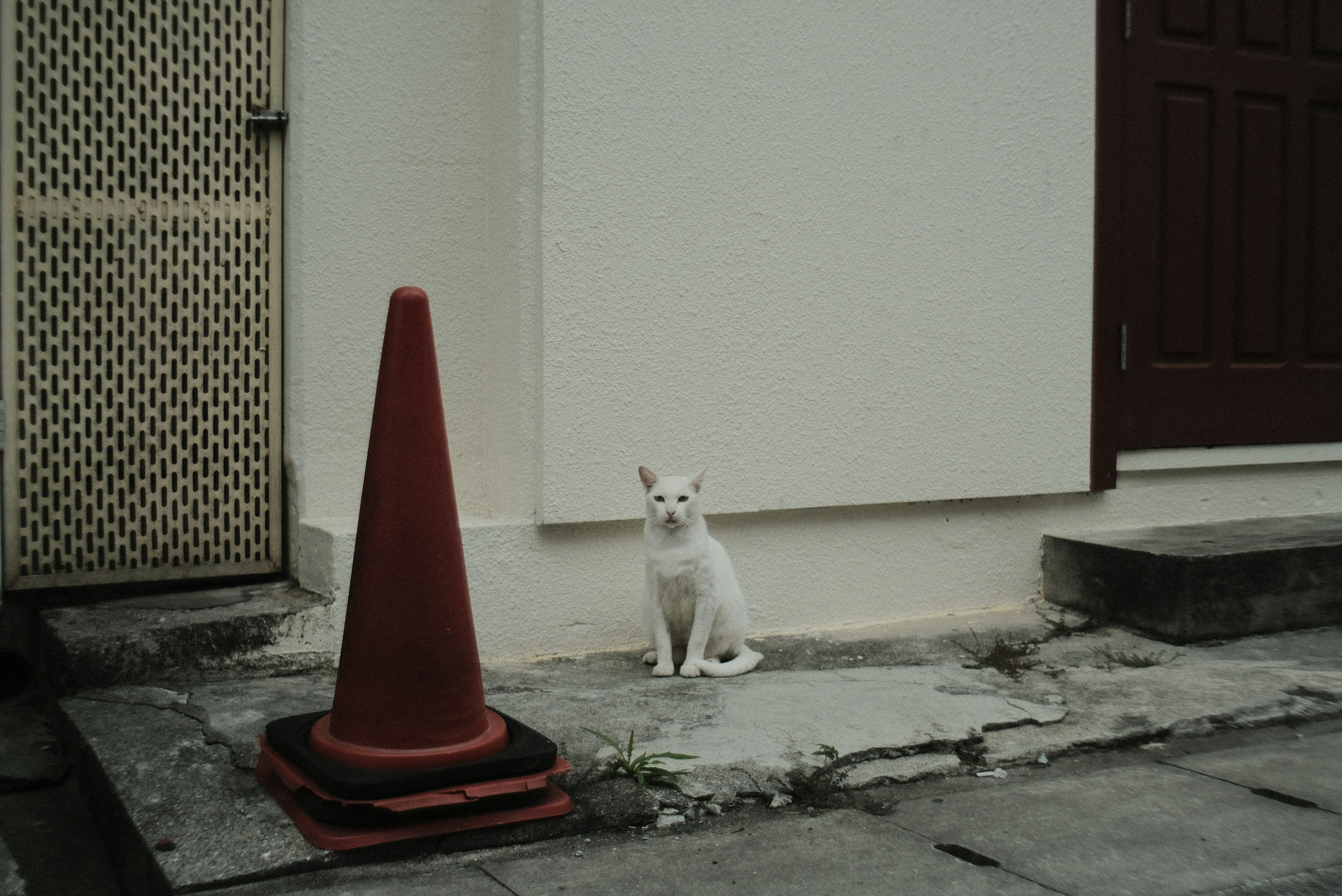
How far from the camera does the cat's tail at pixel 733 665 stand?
3295mm

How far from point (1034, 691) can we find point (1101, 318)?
1747 millimetres

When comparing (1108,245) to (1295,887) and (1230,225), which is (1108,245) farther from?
(1295,887)

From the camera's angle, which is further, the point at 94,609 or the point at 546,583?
the point at 546,583

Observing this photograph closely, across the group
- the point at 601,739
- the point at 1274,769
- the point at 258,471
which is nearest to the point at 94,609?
the point at 258,471

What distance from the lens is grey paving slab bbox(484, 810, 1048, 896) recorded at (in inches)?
78.3

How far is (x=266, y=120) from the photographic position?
3328mm

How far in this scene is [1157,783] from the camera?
2584 mm

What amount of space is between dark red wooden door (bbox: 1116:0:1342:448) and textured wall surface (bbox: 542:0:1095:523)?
0.30 m

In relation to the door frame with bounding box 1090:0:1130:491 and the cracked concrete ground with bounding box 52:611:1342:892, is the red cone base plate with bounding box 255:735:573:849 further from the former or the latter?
the door frame with bounding box 1090:0:1130:491

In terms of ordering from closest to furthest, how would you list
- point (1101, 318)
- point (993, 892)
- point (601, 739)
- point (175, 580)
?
point (993, 892) → point (601, 739) → point (175, 580) → point (1101, 318)

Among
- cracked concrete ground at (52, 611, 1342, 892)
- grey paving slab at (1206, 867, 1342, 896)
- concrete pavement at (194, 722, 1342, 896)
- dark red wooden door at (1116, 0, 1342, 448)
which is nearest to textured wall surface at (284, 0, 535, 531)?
cracked concrete ground at (52, 611, 1342, 892)

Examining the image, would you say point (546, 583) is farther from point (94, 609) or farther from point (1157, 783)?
point (1157, 783)

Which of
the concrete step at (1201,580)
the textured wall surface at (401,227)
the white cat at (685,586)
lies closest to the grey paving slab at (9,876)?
the textured wall surface at (401,227)

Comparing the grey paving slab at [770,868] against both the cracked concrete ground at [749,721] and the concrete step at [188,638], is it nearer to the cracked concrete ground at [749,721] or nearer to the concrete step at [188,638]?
the cracked concrete ground at [749,721]
